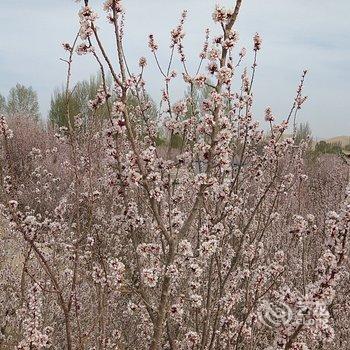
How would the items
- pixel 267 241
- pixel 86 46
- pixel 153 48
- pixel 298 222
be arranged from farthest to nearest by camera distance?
pixel 267 241 < pixel 153 48 < pixel 298 222 < pixel 86 46

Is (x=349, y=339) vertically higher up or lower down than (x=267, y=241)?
lower down

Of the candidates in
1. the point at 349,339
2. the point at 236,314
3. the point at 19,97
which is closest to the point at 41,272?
the point at 236,314

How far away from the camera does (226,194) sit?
399 cm

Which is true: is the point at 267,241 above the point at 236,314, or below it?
above

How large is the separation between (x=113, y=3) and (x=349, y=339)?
→ 451cm

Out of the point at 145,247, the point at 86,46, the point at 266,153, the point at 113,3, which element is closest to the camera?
the point at 113,3

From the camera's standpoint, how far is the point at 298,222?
3.90m

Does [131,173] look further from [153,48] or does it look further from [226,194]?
[153,48]

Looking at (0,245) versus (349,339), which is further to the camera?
(0,245)

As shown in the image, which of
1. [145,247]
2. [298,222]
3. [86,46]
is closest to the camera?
[86,46]

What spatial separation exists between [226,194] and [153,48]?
1.54m

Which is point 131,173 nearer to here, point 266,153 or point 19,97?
point 266,153

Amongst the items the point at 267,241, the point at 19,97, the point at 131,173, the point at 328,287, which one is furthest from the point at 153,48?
the point at 19,97

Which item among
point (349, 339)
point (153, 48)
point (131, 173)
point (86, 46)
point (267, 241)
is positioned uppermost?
point (153, 48)
